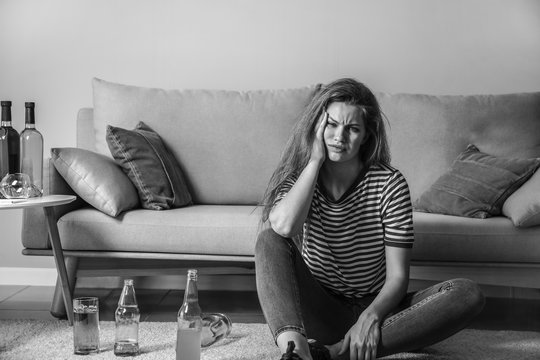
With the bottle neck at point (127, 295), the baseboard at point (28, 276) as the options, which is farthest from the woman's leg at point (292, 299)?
the baseboard at point (28, 276)

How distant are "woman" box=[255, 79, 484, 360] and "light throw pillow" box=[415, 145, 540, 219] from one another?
2.75 feet

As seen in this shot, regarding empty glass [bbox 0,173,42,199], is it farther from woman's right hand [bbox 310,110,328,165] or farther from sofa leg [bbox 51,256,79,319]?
woman's right hand [bbox 310,110,328,165]

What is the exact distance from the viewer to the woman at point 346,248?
1953 mm

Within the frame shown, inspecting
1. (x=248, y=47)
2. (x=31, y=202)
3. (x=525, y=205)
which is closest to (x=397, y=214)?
(x=525, y=205)

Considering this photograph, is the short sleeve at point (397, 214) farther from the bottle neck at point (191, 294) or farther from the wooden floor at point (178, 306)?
the wooden floor at point (178, 306)

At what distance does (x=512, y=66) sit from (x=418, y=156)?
0.78 metres

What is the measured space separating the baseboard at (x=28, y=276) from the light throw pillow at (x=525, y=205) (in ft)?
7.14

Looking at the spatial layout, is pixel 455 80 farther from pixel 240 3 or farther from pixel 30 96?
pixel 30 96

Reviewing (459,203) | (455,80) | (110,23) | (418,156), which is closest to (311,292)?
(459,203)

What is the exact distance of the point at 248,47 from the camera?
12.0 ft

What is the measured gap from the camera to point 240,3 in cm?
366

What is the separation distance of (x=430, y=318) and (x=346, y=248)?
300mm

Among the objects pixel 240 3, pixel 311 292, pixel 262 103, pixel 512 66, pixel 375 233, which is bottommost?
pixel 311 292

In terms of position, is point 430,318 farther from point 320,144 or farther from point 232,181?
point 232,181
